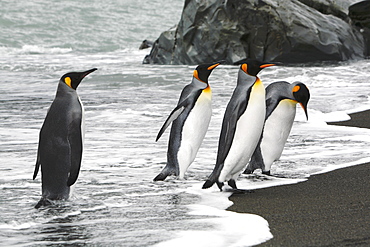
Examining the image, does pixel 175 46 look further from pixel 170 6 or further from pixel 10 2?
pixel 170 6

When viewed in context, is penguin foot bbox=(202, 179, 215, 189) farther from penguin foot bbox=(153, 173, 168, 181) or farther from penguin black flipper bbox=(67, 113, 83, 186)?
penguin black flipper bbox=(67, 113, 83, 186)

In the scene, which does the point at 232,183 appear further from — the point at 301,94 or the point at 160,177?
the point at 301,94

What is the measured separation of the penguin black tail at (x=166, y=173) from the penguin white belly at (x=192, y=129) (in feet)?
0.14

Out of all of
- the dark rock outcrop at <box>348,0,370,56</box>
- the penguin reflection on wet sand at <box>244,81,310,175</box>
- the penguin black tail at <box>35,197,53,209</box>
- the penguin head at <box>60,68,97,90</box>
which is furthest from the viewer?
the dark rock outcrop at <box>348,0,370,56</box>

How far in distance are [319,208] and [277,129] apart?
51.4 inches

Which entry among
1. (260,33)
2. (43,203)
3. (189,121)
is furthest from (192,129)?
(260,33)

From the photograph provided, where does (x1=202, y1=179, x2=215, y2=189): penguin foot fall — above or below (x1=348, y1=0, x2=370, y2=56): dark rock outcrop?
above

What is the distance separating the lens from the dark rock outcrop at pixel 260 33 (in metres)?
14.1

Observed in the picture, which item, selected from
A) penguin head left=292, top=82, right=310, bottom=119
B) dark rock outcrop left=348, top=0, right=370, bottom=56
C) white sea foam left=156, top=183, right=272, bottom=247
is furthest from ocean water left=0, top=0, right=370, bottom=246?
dark rock outcrop left=348, top=0, right=370, bottom=56

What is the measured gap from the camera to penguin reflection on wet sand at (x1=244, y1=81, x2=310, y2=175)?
4.54 meters

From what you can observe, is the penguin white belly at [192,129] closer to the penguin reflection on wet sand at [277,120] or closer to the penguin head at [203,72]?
the penguin head at [203,72]

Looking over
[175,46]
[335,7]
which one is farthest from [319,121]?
[335,7]

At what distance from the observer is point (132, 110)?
8133mm

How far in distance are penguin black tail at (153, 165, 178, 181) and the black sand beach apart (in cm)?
67
